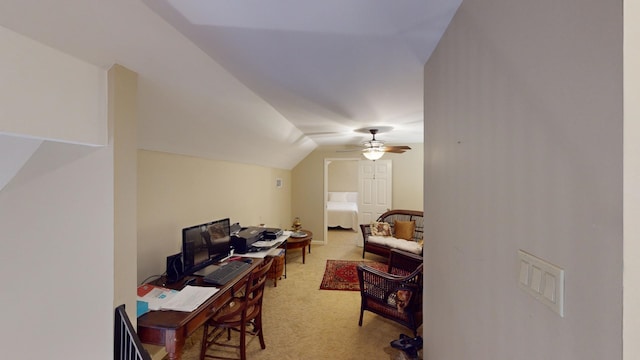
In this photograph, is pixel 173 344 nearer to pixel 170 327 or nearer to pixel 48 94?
pixel 170 327

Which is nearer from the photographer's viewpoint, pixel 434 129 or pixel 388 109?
pixel 434 129

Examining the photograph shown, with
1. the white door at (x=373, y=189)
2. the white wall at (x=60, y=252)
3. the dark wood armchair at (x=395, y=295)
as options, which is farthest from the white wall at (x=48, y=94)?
the white door at (x=373, y=189)

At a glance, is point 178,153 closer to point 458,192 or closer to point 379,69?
point 379,69

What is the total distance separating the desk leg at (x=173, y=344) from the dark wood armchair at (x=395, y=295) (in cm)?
185

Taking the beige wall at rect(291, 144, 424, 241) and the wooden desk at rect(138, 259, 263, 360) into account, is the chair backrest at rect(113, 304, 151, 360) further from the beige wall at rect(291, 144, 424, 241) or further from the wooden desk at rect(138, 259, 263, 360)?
the beige wall at rect(291, 144, 424, 241)

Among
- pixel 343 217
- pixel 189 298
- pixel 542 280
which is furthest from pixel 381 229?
pixel 542 280

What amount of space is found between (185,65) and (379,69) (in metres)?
1.29

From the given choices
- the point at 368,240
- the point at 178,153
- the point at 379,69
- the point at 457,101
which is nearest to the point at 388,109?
the point at 379,69

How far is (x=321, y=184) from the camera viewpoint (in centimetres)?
624

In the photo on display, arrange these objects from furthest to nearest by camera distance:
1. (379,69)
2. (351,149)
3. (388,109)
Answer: (351,149)
(388,109)
(379,69)

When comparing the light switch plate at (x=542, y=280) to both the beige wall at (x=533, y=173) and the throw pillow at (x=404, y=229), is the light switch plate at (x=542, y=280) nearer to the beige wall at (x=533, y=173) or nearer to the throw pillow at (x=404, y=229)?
the beige wall at (x=533, y=173)

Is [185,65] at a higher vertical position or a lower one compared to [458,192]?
higher

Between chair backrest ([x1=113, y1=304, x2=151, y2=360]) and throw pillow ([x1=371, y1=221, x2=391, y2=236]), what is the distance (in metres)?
4.43

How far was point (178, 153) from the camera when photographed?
8.64ft
